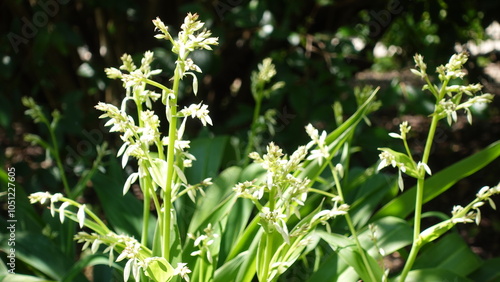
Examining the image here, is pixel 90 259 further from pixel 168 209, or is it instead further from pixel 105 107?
pixel 105 107

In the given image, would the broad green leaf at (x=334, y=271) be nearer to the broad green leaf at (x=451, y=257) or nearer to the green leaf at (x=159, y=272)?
the broad green leaf at (x=451, y=257)

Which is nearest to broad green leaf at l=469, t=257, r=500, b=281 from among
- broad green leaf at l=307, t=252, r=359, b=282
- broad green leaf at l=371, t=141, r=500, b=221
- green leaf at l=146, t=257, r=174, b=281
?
broad green leaf at l=371, t=141, r=500, b=221

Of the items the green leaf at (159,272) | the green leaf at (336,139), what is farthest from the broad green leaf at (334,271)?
the green leaf at (159,272)

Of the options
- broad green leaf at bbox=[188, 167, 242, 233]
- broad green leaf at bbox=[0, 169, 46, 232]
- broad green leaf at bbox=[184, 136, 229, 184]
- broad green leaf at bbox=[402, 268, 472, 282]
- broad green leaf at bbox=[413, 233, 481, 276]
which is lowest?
broad green leaf at bbox=[413, 233, 481, 276]

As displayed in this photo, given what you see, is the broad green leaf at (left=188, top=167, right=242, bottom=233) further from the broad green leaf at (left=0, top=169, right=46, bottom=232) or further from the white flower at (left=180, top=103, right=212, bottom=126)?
the white flower at (left=180, top=103, right=212, bottom=126)

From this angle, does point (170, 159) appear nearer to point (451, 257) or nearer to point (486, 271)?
point (451, 257)

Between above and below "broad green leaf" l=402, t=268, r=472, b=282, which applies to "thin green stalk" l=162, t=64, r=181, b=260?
above

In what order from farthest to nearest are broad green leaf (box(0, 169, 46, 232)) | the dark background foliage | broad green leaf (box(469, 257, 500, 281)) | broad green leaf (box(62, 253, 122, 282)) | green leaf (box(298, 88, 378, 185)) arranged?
the dark background foliage, broad green leaf (box(0, 169, 46, 232)), broad green leaf (box(469, 257, 500, 281)), green leaf (box(298, 88, 378, 185)), broad green leaf (box(62, 253, 122, 282))
